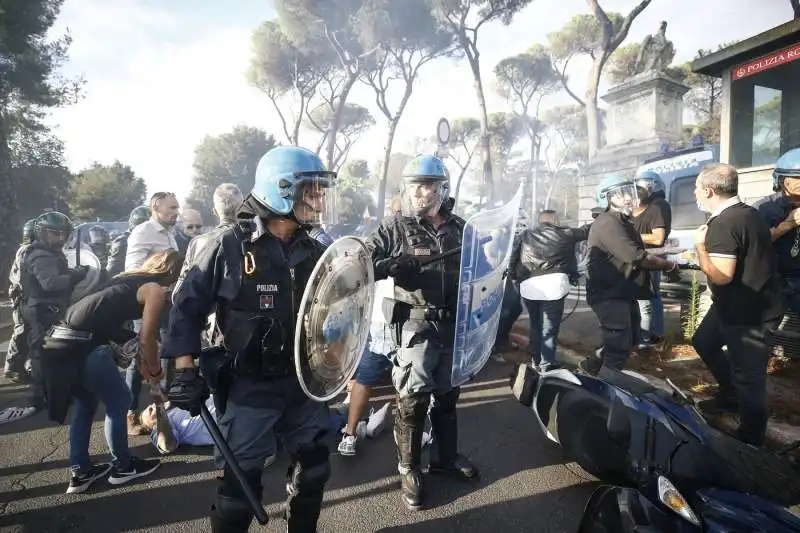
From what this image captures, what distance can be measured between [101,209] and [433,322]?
27.6 metres

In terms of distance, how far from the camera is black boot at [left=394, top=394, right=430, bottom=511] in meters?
2.51

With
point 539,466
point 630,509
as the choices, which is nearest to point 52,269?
point 539,466

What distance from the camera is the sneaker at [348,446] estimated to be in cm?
308

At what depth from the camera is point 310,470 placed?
6.55ft

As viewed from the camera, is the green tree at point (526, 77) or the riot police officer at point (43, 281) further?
the green tree at point (526, 77)

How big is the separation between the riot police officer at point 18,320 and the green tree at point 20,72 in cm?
826

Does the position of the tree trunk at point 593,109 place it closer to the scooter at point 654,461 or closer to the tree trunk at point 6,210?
the scooter at point 654,461

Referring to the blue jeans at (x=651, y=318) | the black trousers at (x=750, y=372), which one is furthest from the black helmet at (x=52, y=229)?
the blue jeans at (x=651, y=318)

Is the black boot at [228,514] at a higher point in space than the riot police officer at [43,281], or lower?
lower

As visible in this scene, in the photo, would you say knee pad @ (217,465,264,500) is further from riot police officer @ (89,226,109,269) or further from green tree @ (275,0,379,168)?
green tree @ (275,0,379,168)

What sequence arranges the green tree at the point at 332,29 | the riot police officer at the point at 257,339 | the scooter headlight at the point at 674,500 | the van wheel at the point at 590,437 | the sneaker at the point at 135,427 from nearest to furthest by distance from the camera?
1. the scooter headlight at the point at 674,500
2. the riot police officer at the point at 257,339
3. the van wheel at the point at 590,437
4. the sneaker at the point at 135,427
5. the green tree at the point at 332,29

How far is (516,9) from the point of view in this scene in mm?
19953

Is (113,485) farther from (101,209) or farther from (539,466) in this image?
(101,209)

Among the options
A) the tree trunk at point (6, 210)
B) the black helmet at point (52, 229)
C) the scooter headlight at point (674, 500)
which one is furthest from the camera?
the tree trunk at point (6, 210)
